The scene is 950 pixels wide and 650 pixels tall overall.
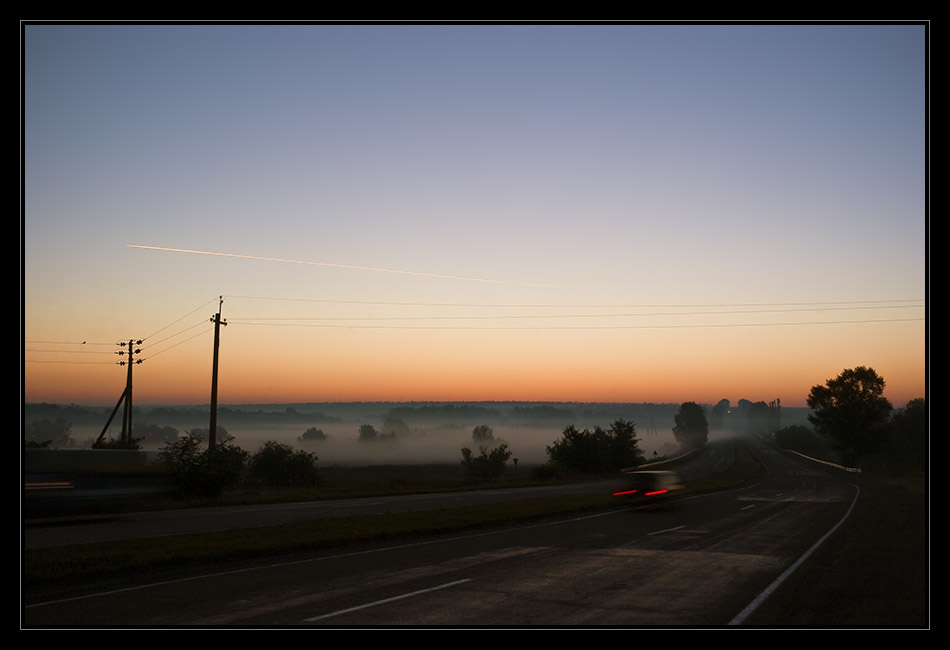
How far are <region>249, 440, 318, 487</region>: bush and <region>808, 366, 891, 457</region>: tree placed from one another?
88557mm

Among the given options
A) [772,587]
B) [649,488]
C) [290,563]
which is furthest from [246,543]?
[649,488]

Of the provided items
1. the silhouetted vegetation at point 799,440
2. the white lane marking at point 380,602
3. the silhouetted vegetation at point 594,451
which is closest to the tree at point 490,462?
the silhouetted vegetation at point 594,451

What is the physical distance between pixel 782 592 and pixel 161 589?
1034 cm

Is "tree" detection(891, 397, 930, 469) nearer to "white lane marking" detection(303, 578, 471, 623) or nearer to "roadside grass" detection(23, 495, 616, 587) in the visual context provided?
"roadside grass" detection(23, 495, 616, 587)

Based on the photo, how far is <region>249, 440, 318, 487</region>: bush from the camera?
5765cm

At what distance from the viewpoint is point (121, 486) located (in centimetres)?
2647

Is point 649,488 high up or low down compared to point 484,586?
down

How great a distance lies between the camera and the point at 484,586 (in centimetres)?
1270

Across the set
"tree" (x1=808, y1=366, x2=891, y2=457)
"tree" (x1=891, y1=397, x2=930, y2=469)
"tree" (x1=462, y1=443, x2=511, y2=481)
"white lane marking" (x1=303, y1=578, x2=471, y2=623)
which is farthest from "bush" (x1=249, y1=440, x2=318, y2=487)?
"tree" (x1=808, y1=366, x2=891, y2=457)

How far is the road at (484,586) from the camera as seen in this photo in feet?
33.4

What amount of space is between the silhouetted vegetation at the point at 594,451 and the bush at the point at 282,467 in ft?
103

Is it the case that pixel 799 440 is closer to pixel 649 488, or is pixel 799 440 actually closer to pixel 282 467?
pixel 282 467

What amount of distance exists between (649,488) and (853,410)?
102969 millimetres
